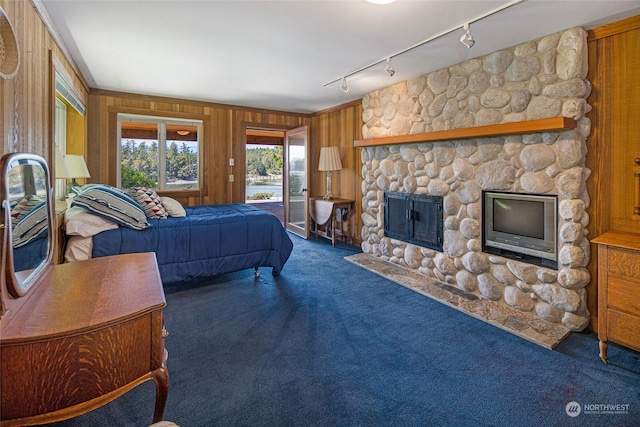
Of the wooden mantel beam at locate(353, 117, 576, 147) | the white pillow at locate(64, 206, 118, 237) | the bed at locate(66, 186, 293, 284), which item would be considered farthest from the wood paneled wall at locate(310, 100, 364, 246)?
the white pillow at locate(64, 206, 118, 237)

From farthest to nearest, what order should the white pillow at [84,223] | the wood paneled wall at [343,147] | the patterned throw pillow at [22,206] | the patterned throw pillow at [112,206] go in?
1. the wood paneled wall at [343,147]
2. the patterned throw pillow at [112,206]
3. the white pillow at [84,223]
4. the patterned throw pillow at [22,206]

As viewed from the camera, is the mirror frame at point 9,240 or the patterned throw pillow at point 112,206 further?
the patterned throw pillow at point 112,206

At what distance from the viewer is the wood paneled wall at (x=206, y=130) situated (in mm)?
4199

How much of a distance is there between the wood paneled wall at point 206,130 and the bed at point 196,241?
4.83 ft

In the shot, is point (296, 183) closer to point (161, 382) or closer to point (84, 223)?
point (84, 223)

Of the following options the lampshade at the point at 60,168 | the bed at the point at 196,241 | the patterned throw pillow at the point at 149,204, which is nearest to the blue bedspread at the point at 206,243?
the bed at the point at 196,241

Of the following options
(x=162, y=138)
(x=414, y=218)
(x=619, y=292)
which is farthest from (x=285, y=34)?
(x=162, y=138)

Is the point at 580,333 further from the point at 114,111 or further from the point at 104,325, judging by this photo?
the point at 114,111

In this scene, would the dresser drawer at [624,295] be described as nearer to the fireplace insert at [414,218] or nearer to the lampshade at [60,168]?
the fireplace insert at [414,218]

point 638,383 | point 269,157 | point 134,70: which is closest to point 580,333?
point 638,383

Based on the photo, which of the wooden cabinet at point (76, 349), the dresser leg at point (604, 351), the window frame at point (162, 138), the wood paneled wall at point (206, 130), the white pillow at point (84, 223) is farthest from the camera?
the window frame at point (162, 138)

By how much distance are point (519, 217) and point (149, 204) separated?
341 cm

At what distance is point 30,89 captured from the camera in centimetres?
187

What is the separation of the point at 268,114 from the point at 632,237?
475 cm
